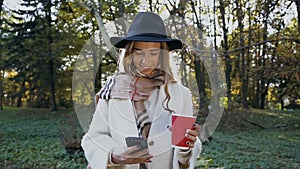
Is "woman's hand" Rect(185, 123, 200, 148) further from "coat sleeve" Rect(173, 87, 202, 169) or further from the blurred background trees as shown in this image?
the blurred background trees

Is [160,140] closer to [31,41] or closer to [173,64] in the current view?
[173,64]

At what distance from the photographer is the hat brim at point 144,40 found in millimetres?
949

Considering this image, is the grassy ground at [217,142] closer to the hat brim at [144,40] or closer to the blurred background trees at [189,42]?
the blurred background trees at [189,42]

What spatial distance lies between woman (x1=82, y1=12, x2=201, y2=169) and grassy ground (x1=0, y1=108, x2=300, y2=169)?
3192 mm

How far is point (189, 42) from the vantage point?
3.91 feet

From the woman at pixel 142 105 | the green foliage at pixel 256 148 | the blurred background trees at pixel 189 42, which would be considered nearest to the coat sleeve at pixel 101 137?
the woman at pixel 142 105

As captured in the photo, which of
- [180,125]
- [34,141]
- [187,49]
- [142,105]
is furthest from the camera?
[34,141]

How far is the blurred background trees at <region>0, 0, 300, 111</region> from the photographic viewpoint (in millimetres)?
4426

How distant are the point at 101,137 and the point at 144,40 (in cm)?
31

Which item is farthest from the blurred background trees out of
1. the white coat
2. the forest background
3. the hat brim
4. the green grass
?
the green grass

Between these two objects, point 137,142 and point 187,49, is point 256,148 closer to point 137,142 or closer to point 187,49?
point 187,49

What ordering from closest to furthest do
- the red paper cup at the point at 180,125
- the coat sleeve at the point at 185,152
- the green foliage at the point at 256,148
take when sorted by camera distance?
the red paper cup at the point at 180,125 < the coat sleeve at the point at 185,152 < the green foliage at the point at 256,148

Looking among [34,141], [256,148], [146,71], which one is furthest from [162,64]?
[34,141]

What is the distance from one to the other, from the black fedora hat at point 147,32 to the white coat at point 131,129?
144 mm
